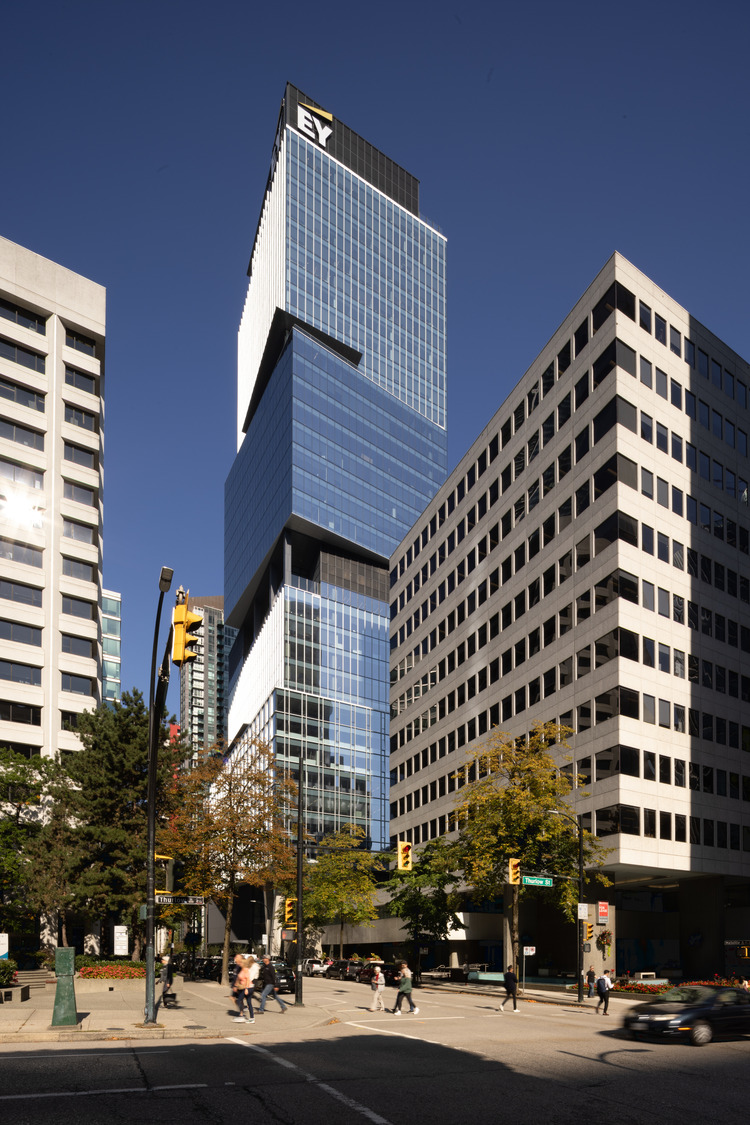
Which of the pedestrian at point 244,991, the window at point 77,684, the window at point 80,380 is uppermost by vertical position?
the window at point 80,380

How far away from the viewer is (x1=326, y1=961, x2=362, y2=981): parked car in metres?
71.9

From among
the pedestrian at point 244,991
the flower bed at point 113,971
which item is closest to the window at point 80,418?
the flower bed at point 113,971

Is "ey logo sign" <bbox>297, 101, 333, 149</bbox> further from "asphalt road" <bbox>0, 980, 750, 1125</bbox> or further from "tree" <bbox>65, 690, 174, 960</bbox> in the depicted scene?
"asphalt road" <bbox>0, 980, 750, 1125</bbox>

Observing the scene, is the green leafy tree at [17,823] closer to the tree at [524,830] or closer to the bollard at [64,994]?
the tree at [524,830]

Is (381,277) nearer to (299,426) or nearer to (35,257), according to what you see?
(299,426)

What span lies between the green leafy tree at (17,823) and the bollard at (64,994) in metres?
32.0

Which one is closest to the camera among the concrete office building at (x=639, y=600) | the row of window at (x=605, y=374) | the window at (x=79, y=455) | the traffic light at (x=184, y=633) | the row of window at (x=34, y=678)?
the traffic light at (x=184, y=633)

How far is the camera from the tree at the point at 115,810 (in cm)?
5406

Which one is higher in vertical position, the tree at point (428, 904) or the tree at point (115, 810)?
the tree at point (115, 810)

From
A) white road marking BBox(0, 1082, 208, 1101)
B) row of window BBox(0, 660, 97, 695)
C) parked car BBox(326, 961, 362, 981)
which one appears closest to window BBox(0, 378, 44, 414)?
row of window BBox(0, 660, 97, 695)

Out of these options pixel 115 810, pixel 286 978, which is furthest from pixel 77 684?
pixel 286 978

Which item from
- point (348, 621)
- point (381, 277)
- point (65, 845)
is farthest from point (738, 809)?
point (381, 277)

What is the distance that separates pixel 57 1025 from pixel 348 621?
124617 millimetres

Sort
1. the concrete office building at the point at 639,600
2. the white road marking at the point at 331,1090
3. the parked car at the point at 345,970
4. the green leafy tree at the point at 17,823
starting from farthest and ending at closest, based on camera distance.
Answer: the parked car at the point at 345,970, the concrete office building at the point at 639,600, the green leafy tree at the point at 17,823, the white road marking at the point at 331,1090
